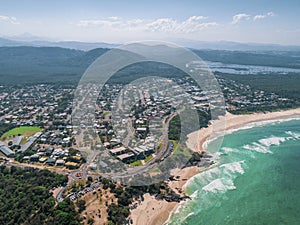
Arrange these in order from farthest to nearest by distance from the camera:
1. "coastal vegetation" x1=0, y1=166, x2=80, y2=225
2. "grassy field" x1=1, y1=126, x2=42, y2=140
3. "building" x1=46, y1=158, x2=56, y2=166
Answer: "grassy field" x1=1, y1=126, x2=42, y2=140 < "building" x1=46, y1=158, x2=56, y2=166 < "coastal vegetation" x1=0, y1=166, x2=80, y2=225

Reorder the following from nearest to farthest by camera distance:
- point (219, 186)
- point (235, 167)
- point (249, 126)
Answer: point (219, 186)
point (235, 167)
point (249, 126)

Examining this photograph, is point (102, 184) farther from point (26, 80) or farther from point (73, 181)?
point (26, 80)

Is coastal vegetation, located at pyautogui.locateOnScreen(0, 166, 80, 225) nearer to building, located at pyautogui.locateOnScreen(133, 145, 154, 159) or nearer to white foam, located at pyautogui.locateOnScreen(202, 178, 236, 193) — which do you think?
building, located at pyautogui.locateOnScreen(133, 145, 154, 159)

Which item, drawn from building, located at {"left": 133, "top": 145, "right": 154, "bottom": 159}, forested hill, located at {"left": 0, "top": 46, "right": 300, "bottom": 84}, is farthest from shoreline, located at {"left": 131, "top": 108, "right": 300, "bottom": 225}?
forested hill, located at {"left": 0, "top": 46, "right": 300, "bottom": 84}

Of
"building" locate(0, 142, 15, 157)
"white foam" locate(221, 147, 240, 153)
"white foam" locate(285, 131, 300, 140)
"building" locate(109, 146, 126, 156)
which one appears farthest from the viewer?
"white foam" locate(285, 131, 300, 140)

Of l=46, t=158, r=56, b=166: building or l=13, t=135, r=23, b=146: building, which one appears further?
l=13, t=135, r=23, b=146: building

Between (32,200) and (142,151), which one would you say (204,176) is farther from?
(32,200)

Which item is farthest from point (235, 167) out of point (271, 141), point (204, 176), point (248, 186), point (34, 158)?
point (34, 158)

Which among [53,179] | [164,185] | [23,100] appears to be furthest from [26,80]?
[164,185]
